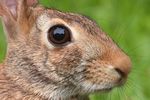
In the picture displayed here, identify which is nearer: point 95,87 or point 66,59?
point 95,87

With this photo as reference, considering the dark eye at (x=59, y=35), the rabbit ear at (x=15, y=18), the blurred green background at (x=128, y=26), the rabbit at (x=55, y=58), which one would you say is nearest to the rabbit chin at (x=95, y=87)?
the rabbit at (x=55, y=58)

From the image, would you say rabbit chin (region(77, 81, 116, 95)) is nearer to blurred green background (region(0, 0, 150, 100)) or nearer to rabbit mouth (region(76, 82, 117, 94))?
rabbit mouth (region(76, 82, 117, 94))

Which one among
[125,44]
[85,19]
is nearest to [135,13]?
[125,44]

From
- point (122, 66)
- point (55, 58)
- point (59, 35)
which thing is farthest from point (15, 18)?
point (122, 66)

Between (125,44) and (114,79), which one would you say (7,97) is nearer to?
(114,79)

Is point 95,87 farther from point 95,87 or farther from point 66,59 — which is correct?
point 66,59

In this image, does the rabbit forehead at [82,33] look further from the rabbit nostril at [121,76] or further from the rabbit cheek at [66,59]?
the rabbit nostril at [121,76]
